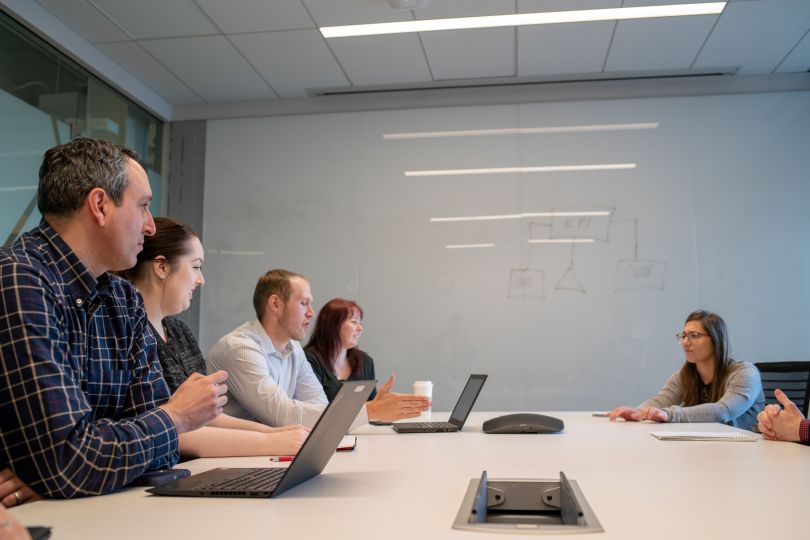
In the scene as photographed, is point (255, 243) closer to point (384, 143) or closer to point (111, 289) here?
point (384, 143)

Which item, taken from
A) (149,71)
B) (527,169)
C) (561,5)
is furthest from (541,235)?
(149,71)

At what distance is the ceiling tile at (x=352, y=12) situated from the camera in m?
3.64

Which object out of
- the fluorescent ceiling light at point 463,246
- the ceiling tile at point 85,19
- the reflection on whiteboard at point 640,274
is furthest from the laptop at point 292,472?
the reflection on whiteboard at point 640,274

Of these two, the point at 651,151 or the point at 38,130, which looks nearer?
the point at 38,130

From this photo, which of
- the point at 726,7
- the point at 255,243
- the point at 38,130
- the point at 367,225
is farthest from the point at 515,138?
the point at 38,130

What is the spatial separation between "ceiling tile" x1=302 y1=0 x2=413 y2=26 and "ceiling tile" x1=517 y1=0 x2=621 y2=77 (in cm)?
68

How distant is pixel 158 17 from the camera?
149 inches

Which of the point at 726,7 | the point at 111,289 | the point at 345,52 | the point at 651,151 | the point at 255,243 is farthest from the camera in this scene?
the point at 255,243

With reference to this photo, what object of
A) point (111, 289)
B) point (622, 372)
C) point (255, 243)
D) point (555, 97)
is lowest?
point (622, 372)

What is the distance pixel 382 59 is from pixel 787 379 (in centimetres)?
283

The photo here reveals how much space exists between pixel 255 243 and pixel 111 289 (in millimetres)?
3570

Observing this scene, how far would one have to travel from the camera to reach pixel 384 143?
4867 mm

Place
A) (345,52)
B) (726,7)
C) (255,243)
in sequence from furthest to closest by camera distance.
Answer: (255,243) → (345,52) → (726,7)

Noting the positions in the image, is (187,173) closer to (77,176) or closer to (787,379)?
(77,176)
